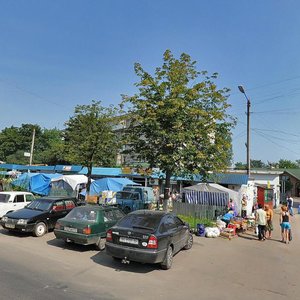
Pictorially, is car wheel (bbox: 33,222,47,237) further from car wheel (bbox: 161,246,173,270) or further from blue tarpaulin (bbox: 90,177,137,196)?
blue tarpaulin (bbox: 90,177,137,196)

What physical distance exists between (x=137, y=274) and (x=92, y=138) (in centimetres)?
1384

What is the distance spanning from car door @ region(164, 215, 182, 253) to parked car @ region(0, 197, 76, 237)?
5690mm

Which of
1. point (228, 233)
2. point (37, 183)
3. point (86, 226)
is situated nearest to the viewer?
point (86, 226)

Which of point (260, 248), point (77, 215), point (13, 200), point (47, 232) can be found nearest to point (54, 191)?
point (13, 200)

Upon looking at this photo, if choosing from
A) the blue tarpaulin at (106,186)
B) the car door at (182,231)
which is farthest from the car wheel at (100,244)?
the blue tarpaulin at (106,186)

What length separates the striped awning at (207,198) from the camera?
64.6 feet

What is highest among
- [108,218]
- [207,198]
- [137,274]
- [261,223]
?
[207,198]

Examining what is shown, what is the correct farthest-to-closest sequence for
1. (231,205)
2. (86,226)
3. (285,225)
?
(231,205), (285,225), (86,226)

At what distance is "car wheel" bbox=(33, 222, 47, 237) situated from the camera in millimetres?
12288

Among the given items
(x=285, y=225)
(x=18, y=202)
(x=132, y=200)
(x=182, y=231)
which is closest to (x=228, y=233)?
(x=285, y=225)

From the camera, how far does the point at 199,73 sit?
47.6 ft

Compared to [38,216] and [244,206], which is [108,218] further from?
[244,206]

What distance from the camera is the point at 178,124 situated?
13023mm

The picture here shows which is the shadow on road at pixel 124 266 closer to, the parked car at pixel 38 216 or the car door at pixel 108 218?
the car door at pixel 108 218
